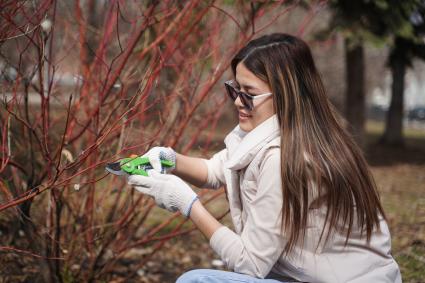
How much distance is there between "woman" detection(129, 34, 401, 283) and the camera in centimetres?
178

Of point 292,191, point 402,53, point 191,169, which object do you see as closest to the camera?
point 292,191

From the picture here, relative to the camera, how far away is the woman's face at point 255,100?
1898 millimetres

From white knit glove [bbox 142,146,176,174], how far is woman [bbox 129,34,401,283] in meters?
0.14

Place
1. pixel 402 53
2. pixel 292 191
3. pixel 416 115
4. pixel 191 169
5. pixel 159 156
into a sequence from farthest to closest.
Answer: pixel 416 115 < pixel 402 53 < pixel 191 169 < pixel 159 156 < pixel 292 191

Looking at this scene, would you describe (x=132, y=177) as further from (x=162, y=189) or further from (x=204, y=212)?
(x=204, y=212)

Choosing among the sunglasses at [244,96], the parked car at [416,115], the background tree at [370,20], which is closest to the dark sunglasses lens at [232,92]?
the sunglasses at [244,96]

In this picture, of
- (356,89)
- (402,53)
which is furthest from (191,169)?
(402,53)

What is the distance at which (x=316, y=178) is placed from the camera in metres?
1.77

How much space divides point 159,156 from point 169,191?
0.82 ft

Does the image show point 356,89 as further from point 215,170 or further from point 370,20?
point 215,170

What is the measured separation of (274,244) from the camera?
5.89ft

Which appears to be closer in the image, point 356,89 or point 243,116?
point 243,116

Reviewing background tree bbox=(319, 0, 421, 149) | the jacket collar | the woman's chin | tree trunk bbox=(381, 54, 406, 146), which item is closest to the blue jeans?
the jacket collar

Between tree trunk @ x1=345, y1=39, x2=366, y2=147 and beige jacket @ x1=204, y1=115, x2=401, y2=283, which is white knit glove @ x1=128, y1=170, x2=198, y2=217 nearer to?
beige jacket @ x1=204, y1=115, x2=401, y2=283
